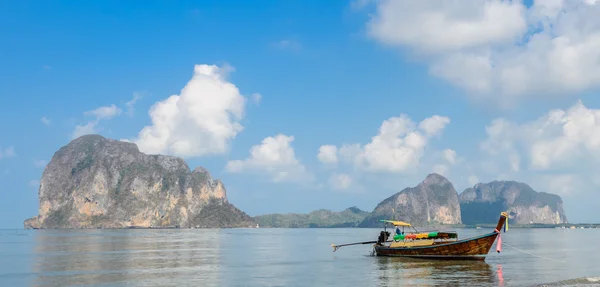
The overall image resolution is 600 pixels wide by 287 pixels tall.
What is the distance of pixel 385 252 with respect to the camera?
56781mm

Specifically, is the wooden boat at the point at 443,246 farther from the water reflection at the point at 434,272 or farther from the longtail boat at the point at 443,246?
the water reflection at the point at 434,272

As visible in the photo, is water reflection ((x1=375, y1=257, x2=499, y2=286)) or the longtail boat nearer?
water reflection ((x1=375, y1=257, x2=499, y2=286))

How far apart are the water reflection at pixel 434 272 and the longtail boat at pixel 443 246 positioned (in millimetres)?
983

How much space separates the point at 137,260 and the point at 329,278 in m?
25.3

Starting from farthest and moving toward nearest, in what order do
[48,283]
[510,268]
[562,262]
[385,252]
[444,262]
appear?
[385,252]
[562,262]
[444,262]
[510,268]
[48,283]

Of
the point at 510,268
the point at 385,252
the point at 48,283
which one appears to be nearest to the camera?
the point at 48,283

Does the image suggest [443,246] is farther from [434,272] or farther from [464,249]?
[434,272]

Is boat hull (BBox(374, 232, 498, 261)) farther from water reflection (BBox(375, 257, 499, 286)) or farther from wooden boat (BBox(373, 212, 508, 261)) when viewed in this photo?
water reflection (BBox(375, 257, 499, 286))

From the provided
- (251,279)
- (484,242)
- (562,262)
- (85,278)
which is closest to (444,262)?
(484,242)

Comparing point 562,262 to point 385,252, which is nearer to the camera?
point 562,262

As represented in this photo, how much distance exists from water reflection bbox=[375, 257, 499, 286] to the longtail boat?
38.7 inches

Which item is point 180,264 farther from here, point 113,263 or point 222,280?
point 222,280

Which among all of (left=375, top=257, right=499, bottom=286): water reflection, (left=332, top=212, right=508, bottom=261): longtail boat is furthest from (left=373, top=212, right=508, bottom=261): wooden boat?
(left=375, top=257, right=499, bottom=286): water reflection

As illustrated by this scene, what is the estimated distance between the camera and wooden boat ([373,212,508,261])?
4947 centimetres
